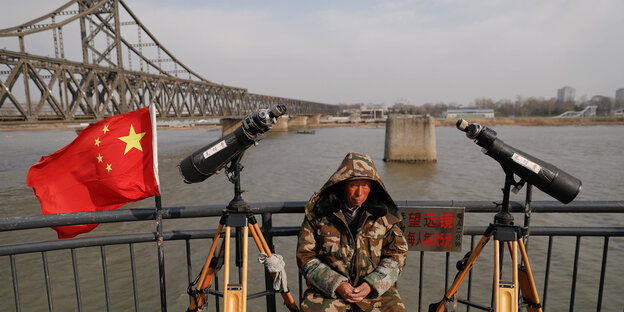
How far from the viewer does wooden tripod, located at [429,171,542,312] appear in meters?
2.52

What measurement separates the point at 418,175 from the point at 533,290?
24.4 m

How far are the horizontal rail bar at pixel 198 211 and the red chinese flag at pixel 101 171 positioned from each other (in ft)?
0.45

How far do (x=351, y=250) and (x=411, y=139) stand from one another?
30.6 metres

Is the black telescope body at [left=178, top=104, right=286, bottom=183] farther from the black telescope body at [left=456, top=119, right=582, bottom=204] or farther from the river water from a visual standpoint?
the river water

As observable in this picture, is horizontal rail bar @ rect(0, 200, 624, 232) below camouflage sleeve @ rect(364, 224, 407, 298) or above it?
above

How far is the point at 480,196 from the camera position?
18922 mm

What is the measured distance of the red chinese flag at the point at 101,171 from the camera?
2863 millimetres

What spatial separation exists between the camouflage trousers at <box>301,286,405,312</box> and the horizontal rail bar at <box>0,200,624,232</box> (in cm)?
78

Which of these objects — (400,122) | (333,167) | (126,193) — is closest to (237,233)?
(126,193)

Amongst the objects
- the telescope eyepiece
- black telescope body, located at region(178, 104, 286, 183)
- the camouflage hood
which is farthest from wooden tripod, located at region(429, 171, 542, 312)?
black telescope body, located at region(178, 104, 286, 183)

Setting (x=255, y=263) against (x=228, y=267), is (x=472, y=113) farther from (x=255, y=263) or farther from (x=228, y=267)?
(x=228, y=267)

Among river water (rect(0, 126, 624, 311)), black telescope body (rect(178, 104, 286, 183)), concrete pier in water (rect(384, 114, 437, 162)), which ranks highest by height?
black telescope body (rect(178, 104, 286, 183))

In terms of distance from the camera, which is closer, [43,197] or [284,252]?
[43,197]

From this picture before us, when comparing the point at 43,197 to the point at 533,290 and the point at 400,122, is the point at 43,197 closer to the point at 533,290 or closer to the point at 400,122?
the point at 533,290
